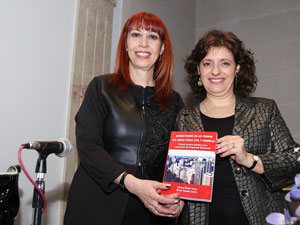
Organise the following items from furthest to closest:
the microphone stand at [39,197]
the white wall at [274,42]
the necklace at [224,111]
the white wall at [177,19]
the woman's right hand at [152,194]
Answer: the white wall at [274,42]
the white wall at [177,19]
the necklace at [224,111]
the woman's right hand at [152,194]
the microphone stand at [39,197]

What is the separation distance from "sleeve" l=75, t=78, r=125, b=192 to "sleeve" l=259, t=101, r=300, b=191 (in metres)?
0.74

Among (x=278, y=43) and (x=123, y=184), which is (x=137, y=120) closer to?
(x=123, y=184)

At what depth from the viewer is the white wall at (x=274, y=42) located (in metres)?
4.61

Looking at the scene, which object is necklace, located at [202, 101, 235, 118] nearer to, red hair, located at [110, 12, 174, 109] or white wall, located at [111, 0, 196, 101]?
red hair, located at [110, 12, 174, 109]

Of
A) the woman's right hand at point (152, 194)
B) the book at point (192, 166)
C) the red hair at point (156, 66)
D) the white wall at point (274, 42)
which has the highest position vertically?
the white wall at point (274, 42)

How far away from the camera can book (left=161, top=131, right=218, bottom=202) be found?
166 centimetres

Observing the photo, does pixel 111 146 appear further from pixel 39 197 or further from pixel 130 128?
pixel 39 197

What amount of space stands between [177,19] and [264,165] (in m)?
3.66

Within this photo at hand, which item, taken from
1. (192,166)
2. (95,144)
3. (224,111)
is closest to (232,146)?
(192,166)

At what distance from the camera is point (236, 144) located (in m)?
1.67

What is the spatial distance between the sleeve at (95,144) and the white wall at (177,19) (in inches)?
83.0

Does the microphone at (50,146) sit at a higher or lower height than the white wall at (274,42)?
lower

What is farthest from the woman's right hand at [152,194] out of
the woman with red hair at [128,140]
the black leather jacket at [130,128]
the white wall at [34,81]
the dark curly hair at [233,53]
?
the white wall at [34,81]

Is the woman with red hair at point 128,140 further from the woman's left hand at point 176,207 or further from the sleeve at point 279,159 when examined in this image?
the sleeve at point 279,159
